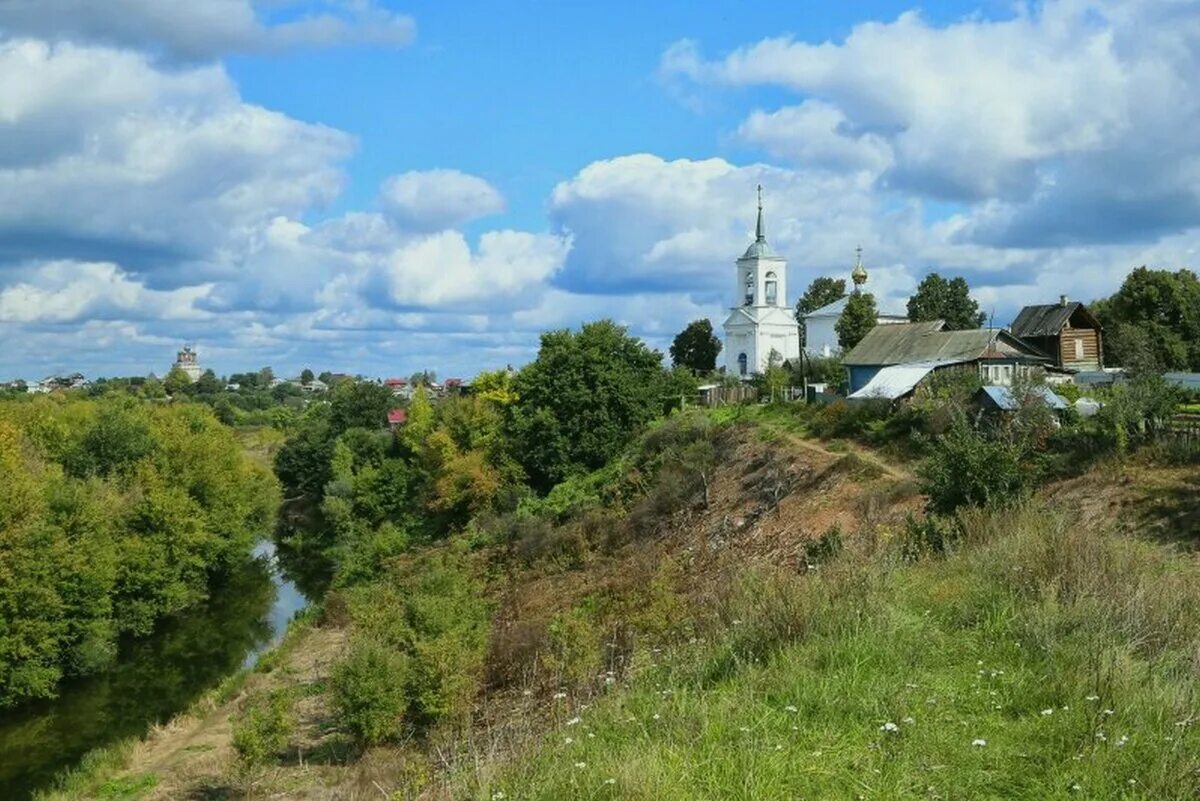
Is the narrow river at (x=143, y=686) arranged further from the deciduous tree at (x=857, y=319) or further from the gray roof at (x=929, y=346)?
the deciduous tree at (x=857, y=319)

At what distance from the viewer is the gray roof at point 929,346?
44594 mm

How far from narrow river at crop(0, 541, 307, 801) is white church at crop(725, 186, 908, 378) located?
37353 mm

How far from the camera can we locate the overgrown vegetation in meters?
30.3

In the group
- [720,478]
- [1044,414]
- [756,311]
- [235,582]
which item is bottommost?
[235,582]

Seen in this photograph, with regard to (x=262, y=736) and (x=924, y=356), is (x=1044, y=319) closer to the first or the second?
(x=924, y=356)

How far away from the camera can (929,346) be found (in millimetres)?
47844

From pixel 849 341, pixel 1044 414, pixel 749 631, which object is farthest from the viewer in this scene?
pixel 849 341

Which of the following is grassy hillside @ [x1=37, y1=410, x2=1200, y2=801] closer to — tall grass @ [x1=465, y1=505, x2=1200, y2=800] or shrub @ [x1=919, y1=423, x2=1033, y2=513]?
tall grass @ [x1=465, y1=505, x2=1200, y2=800]

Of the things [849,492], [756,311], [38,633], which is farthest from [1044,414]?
[756,311]

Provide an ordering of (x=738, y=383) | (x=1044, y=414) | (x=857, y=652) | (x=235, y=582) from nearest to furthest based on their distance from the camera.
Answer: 1. (x=857, y=652)
2. (x=1044, y=414)
3. (x=235, y=582)
4. (x=738, y=383)

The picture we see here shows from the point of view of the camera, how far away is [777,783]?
6445mm

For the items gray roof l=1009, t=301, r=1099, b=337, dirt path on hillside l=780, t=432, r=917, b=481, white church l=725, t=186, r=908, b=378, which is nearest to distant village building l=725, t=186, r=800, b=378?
white church l=725, t=186, r=908, b=378

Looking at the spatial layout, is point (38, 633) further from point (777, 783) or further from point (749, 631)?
point (777, 783)

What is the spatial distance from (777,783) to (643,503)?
33.6 meters
